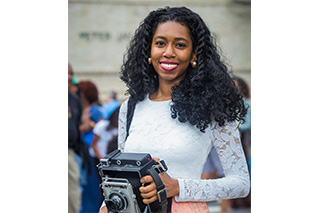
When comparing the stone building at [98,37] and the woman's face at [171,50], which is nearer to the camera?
the woman's face at [171,50]

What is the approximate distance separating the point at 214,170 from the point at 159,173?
4.66ft

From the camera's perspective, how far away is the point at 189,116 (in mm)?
1753

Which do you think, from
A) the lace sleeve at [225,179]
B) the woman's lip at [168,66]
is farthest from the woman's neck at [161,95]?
the lace sleeve at [225,179]

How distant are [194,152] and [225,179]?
183 millimetres

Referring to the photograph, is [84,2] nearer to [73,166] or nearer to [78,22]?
[78,22]

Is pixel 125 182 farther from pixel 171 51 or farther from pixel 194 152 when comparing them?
pixel 171 51

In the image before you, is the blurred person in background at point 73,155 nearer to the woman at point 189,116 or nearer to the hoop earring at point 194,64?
the woman at point 189,116

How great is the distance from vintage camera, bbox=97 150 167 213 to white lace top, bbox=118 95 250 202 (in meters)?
0.10

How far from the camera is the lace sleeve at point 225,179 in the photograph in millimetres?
1716

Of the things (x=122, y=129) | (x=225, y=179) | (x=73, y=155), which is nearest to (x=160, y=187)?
(x=225, y=179)

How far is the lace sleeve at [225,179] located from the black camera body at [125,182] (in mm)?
193

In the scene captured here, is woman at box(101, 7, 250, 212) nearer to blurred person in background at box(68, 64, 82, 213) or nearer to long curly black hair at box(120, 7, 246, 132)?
long curly black hair at box(120, 7, 246, 132)

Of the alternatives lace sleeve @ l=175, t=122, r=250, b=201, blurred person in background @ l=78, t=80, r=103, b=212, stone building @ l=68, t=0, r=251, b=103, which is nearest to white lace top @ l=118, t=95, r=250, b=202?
lace sleeve @ l=175, t=122, r=250, b=201
